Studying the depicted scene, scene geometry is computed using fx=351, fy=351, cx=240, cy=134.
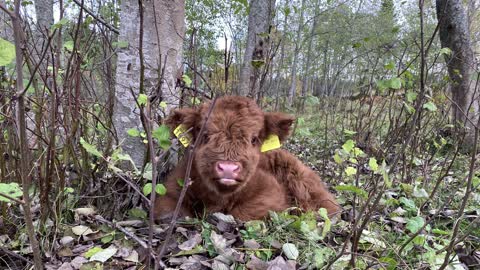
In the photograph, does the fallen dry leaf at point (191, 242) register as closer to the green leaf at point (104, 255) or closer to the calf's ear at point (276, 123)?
the green leaf at point (104, 255)

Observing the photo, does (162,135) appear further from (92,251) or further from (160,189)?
(92,251)

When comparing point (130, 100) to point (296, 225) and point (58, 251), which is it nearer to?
point (58, 251)

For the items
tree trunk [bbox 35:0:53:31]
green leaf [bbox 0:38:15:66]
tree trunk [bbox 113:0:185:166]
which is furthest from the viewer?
tree trunk [bbox 35:0:53:31]

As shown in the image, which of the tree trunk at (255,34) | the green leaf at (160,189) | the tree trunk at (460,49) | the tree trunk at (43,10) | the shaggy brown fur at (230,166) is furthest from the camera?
the tree trunk at (43,10)

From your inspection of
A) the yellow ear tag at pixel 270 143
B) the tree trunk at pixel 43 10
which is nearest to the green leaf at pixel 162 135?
the yellow ear tag at pixel 270 143

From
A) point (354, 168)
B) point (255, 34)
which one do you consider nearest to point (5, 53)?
point (354, 168)

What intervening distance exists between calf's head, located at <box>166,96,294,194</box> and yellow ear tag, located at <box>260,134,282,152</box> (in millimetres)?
39

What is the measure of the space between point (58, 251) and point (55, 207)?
0.29 m

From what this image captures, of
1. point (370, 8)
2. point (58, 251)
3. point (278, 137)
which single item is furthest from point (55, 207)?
point (370, 8)

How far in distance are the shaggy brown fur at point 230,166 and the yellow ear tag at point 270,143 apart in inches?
1.4

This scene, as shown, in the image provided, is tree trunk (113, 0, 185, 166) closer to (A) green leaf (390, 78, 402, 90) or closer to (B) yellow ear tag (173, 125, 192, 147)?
(B) yellow ear tag (173, 125, 192, 147)

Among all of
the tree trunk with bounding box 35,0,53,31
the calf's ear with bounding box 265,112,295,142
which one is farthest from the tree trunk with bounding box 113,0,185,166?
the tree trunk with bounding box 35,0,53,31

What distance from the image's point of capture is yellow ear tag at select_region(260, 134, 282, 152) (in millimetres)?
2971

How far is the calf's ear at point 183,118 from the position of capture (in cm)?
275
